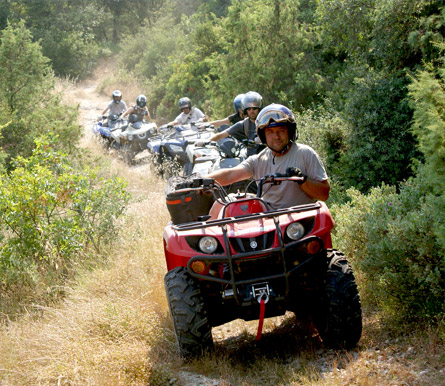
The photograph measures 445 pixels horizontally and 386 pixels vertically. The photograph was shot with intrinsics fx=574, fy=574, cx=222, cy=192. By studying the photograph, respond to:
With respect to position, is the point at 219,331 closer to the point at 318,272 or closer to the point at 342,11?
the point at 318,272

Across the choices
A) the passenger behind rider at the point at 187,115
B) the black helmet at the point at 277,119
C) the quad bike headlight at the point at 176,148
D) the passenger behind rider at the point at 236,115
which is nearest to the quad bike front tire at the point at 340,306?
the black helmet at the point at 277,119

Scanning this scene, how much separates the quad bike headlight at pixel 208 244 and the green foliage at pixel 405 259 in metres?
1.54

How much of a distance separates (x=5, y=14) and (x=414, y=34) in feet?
95.9

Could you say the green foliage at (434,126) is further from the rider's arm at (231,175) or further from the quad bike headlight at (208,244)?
the rider's arm at (231,175)

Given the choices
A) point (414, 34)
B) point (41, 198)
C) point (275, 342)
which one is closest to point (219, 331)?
point (275, 342)

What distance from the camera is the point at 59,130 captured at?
13.5 metres

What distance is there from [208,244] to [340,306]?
3.46ft

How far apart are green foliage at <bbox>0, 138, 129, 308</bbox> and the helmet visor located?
3.99 meters

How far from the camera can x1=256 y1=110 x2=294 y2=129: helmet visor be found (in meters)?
5.05

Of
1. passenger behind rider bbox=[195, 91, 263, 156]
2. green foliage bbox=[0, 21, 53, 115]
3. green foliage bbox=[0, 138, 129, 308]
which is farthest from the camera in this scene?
green foliage bbox=[0, 21, 53, 115]

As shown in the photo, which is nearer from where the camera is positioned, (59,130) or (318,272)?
(318,272)

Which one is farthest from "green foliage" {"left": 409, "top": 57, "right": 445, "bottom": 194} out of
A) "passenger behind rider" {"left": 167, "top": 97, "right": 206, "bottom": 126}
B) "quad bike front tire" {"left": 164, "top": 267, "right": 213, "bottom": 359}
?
"passenger behind rider" {"left": 167, "top": 97, "right": 206, "bottom": 126}

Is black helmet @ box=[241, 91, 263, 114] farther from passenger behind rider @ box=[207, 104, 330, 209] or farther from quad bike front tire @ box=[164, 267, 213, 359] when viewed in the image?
quad bike front tire @ box=[164, 267, 213, 359]

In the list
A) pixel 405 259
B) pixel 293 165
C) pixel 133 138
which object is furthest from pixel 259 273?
pixel 133 138
